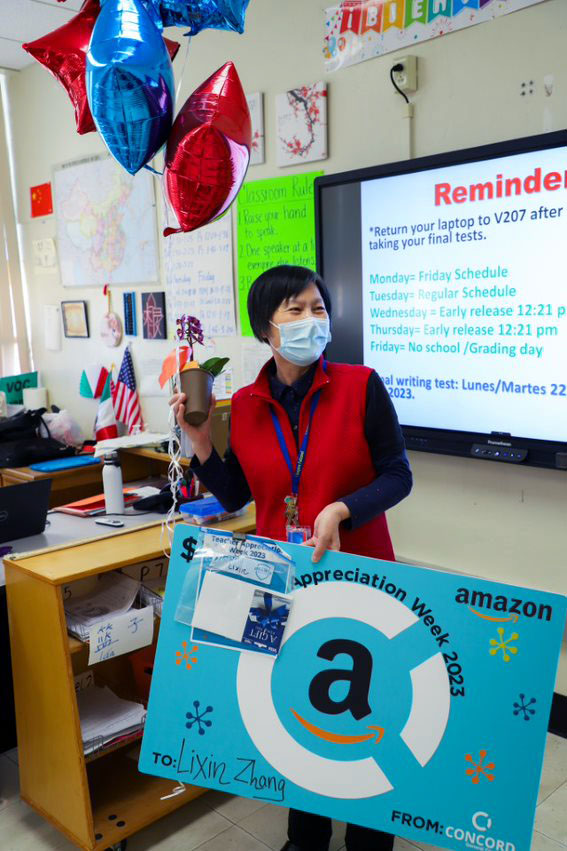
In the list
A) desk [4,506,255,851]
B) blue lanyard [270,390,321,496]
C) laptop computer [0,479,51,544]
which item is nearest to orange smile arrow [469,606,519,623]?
blue lanyard [270,390,321,496]

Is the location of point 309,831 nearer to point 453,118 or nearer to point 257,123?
→ point 453,118

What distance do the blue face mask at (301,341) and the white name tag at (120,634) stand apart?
844mm

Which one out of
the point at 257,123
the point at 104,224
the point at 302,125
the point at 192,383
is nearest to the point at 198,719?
the point at 192,383

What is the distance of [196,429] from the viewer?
1631 millimetres

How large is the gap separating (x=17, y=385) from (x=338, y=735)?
3679 millimetres

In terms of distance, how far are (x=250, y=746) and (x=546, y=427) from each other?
54.4 inches

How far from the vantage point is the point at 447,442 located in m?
2.56

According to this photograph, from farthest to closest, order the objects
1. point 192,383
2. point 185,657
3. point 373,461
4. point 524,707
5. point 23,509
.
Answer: point 23,509
point 373,461
point 192,383
point 185,657
point 524,707

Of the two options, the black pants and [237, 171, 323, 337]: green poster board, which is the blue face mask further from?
[237, 171, 323, 337]: green poster board

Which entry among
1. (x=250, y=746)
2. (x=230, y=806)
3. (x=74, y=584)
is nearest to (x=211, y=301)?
(x=74, y=584)

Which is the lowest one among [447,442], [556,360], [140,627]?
[140,627]

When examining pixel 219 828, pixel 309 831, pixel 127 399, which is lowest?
pixel 219 828

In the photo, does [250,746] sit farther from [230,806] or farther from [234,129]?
[234,129]

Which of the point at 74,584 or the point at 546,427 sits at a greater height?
the point at 546,427
